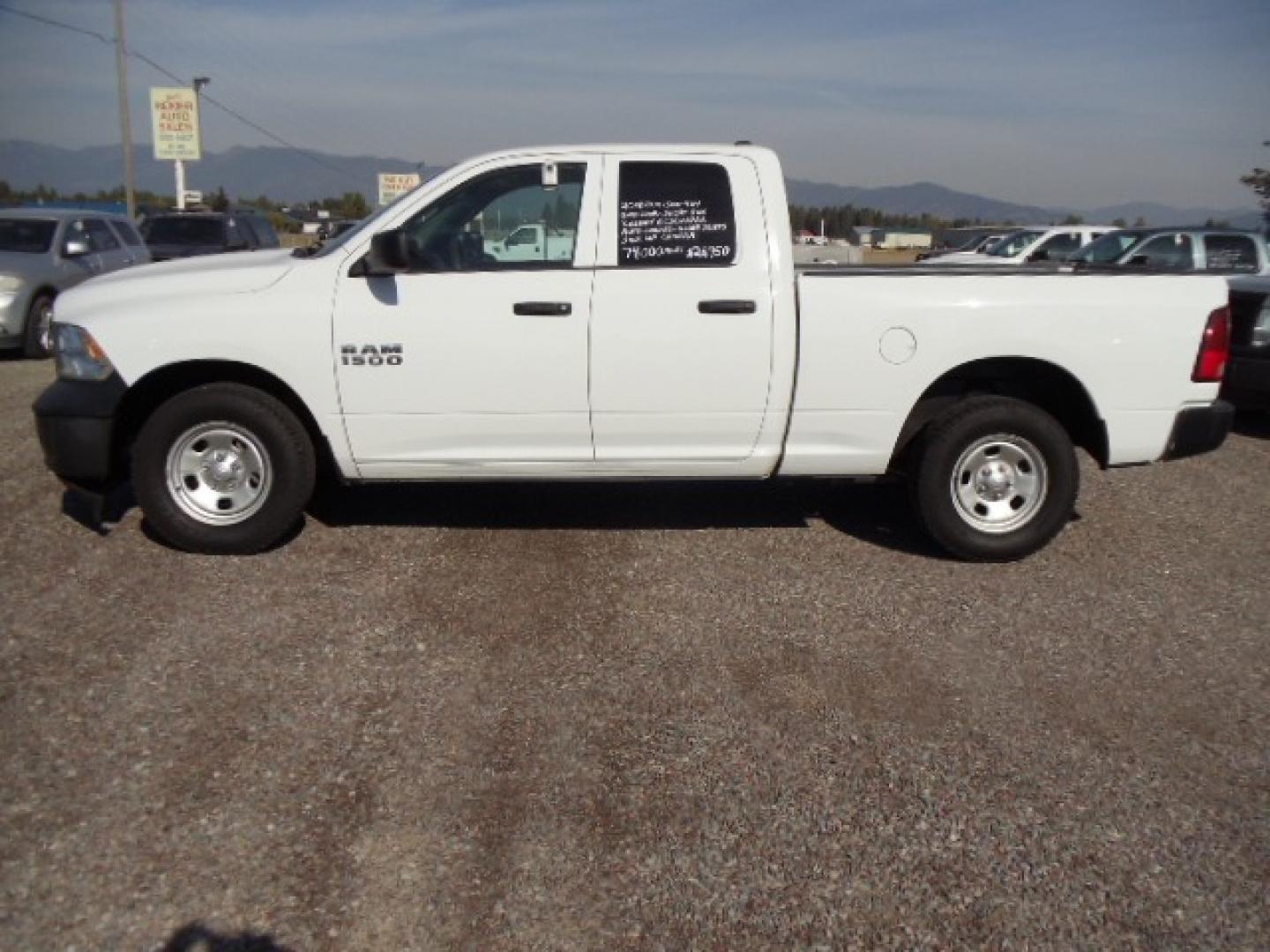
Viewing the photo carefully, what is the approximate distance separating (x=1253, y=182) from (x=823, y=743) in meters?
37.2

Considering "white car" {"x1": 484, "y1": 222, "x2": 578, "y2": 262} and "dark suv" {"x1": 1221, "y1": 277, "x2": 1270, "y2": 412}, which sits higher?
"white car" {"x1": 484, "y1": 222, "x2": 578, "y2": 262}

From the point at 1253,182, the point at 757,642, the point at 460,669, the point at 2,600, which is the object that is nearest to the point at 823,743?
the point at 757,642

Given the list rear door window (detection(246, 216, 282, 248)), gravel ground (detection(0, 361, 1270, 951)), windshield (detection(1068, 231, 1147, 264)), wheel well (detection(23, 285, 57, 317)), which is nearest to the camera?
gravel ground (detection(0, 361, 1270, 951))

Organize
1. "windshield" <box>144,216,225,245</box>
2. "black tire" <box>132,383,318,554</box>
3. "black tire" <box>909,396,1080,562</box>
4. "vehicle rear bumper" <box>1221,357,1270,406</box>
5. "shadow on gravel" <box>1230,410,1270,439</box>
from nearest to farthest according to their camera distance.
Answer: "black tire" <box>132,383,318,554</box>, "black tire" <box>909,396,1080,562</box>, "vehicle rear bumper" <box>1221,357,1270,406</box>, "shadow on gravel" <box>1230,410,1270,439</box>, "windshield" <box>144,216,225,245</box>

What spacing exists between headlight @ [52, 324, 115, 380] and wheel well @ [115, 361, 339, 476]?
0.16 meters

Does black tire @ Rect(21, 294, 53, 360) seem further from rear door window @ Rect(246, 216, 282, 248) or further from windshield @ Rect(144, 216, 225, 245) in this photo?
rear door window @ Rect(246, 216, 282, 248)

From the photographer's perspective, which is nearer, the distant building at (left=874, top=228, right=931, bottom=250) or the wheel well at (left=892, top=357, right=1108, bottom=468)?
the wheel well at (left=892, top=357, right=1108, bottom=468)

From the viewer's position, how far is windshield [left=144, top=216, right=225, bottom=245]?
53.5 ft

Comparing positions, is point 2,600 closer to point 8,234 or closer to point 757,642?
point 757,642

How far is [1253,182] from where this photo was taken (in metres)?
33.0

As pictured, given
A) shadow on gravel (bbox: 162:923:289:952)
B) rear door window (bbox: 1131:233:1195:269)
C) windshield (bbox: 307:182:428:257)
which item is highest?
rear door window (bbox: 1131:233:1195:269)

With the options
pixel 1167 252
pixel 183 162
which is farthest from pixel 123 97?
pixel 1167 252

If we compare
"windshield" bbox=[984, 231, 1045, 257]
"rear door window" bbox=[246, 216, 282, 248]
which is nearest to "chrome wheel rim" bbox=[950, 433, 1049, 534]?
"rear door window" bbox=[246, 216, 282, 248]

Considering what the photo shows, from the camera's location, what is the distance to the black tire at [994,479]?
4891mm
